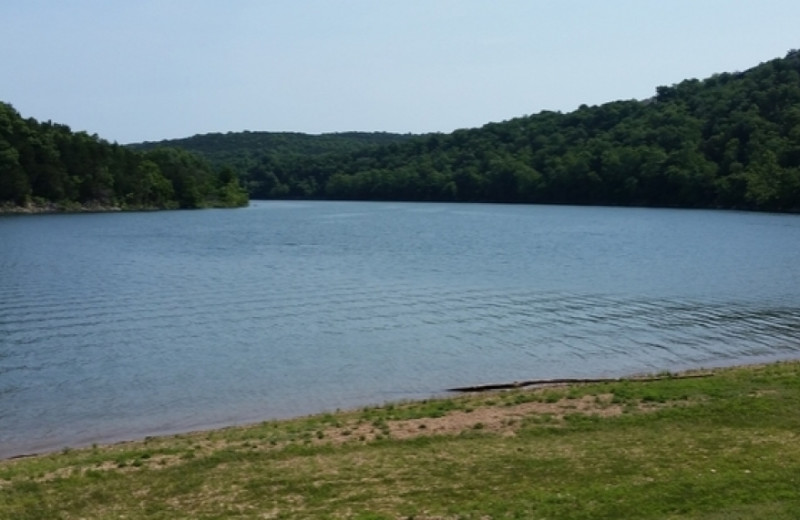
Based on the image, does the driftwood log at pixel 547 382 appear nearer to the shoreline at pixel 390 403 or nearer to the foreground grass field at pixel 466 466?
the shoreline at pixel 390 403

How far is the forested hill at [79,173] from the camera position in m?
116

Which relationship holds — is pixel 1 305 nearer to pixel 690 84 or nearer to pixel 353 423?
pixel 353 423

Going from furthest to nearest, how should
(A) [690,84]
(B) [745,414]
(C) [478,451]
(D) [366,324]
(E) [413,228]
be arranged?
(A) [690,84], (E) [413,228], (D) [366,324], (B) [745,414], (C) [478,451]

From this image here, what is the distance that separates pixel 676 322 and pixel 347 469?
21399 millimetres

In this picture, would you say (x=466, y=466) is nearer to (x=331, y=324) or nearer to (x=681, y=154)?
(x=331, y=324)

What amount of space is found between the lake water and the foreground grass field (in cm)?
375

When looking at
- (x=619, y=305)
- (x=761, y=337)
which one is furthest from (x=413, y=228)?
(x=761, y=337)

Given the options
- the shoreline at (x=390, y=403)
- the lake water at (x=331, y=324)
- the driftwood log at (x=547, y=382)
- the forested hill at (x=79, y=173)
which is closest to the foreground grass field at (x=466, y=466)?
the shoreline at (x=390, y=403)

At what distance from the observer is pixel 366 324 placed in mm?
29688

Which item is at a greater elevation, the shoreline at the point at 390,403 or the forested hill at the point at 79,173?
the forested hill at the point at 79,173

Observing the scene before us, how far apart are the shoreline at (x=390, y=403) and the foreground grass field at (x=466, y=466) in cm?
59

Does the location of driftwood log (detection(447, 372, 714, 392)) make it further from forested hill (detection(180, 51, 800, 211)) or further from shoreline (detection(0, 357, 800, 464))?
forested hill (detection(180, 51, 800, 211))

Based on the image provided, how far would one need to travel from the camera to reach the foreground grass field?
9.95 m

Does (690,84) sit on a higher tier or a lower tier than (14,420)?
higher
